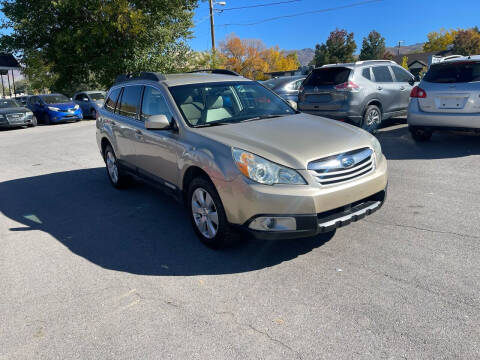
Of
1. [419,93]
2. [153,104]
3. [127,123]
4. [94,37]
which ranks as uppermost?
[94,37]

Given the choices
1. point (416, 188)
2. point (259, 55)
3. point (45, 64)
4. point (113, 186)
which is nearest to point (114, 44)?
point (45, 64)

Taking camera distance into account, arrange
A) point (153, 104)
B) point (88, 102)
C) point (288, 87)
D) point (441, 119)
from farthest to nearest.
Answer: point (88, 102) < point (288, 87) < point (441, 119) < point (153, 104)

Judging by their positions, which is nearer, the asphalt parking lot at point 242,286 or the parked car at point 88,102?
the asphalt parking lot at point 242,286

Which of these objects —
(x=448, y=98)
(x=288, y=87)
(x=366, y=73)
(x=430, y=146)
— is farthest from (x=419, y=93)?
(x=288, y=87)

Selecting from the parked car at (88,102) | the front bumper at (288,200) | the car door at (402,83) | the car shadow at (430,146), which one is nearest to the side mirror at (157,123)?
the front bumper at (288,200)

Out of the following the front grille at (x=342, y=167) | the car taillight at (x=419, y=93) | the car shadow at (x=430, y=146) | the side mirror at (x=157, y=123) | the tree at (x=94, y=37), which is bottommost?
the car shadow at (x=430, y=146)

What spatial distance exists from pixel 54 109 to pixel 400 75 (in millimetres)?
17277

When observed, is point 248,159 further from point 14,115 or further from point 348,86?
point 14,115

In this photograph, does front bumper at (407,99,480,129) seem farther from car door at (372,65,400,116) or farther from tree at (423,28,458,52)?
tree at (423,28,458,52)

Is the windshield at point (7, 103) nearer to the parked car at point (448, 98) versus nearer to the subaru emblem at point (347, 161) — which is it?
the parked car at point (448, 98)

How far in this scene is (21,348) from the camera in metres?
2.86

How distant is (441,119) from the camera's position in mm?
7625

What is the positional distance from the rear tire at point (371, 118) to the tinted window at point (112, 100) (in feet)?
18.8

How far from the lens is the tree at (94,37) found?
2009cm
